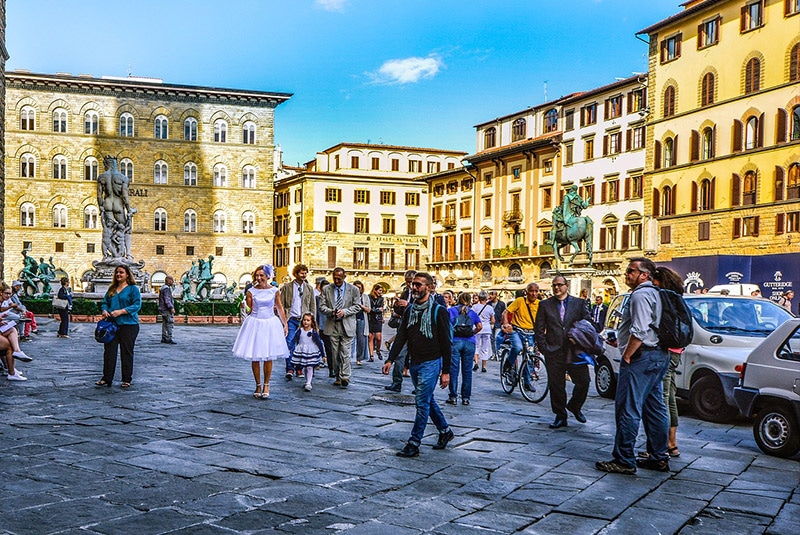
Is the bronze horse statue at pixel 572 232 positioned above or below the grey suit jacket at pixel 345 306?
above

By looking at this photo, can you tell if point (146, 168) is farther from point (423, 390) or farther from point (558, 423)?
point (423, 390)

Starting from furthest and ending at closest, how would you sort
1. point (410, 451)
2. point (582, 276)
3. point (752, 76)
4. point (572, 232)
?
point (752, 76)
point (572, 232)
point (582, 276)
point (410, 451)

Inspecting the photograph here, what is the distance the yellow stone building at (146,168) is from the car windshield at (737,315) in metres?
53.1

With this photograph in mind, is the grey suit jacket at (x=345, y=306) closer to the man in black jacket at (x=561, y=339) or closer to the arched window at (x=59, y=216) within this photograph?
the man in black jacket at (x=561, y=339)

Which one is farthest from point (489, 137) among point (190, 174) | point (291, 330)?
point (291, 330)

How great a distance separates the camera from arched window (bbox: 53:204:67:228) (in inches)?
2320

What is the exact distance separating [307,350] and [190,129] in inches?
2080

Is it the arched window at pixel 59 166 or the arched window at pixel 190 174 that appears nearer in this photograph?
the arched window at pixel 59 166

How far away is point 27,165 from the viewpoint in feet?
192

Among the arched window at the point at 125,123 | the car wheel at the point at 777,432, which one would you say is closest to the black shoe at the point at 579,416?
the car wheel at the point at 777,432

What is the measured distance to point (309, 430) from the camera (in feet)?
27.1

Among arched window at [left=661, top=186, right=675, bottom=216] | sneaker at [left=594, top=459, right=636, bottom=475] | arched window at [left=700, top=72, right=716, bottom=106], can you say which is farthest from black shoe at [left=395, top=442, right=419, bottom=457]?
arched window at [left=661, top=186, right=675, bottom=216]

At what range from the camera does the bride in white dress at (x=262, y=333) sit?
10.1m

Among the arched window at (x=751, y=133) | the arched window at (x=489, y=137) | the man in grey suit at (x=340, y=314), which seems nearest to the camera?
the man in grey suit at (x=340, y=314)
